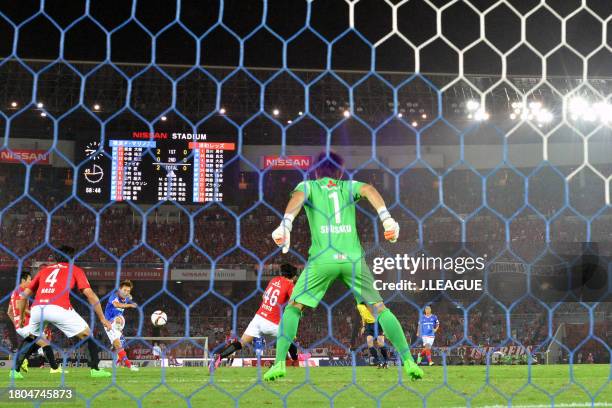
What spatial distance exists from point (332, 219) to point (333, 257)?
0.31 metres

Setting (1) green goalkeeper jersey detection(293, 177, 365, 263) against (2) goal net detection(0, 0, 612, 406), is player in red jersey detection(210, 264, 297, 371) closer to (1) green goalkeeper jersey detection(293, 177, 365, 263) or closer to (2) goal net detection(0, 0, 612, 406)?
(1) green goalkeeper jersey detection(293, 177, 365, 263)

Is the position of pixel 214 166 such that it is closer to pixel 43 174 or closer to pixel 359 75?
pixel 359 75

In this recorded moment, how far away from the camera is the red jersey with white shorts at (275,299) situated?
31.2 ft

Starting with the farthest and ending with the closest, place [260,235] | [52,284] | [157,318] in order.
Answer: [260,235] < [157,318] < [52,284]

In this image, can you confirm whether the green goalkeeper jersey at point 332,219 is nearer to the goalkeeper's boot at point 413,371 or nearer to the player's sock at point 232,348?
the goalkeeper's boot at point 413,371

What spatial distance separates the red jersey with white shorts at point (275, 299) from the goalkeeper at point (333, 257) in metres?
4.28

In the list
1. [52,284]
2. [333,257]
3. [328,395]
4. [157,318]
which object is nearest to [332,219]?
[333,257]

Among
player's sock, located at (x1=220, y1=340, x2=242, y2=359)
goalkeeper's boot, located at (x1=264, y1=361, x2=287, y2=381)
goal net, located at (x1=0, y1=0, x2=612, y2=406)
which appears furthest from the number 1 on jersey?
goal net, located at (x1=0, y1=0, x2=612, y2=406)

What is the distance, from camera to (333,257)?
5012mm

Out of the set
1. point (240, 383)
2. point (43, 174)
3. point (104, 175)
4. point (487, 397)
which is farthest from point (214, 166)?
point (487, 397)

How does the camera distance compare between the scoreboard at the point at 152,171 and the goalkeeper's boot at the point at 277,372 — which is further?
the scoreboard at the point at 152,171

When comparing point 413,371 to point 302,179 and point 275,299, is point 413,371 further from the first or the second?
point 302,179

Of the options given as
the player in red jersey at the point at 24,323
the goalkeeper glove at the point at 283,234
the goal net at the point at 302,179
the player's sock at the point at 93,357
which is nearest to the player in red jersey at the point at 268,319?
the player's sock at the point at 93,357

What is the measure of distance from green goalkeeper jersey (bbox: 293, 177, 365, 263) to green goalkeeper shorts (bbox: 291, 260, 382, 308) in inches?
2.0
